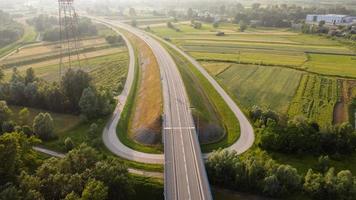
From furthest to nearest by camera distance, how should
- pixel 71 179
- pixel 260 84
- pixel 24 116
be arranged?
pixel 260 84 < pixel 24 116 < pixel 71 179

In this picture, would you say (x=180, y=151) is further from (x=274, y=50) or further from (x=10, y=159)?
(x=274, y=50)

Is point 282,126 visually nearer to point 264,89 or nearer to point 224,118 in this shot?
point 224,118

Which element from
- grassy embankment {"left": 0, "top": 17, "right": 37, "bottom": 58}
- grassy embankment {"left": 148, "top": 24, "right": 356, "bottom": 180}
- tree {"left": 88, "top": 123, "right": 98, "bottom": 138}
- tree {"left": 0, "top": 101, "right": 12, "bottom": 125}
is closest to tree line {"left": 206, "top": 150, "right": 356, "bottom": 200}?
grassy embankment {"left": 148, "top": 24, "right": 356, "bottom": 180}

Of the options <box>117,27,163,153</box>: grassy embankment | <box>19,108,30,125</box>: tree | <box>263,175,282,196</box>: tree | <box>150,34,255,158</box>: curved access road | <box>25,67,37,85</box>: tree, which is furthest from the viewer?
<box>25,67,37,85</box>: tree

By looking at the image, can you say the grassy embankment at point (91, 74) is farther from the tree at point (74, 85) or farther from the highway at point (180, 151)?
the highway at point (180, 151)

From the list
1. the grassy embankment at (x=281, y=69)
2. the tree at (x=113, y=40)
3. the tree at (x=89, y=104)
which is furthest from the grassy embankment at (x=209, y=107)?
the tree at (x=113, y=40)

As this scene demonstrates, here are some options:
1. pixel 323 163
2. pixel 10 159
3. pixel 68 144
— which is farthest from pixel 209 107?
pixel 10 159

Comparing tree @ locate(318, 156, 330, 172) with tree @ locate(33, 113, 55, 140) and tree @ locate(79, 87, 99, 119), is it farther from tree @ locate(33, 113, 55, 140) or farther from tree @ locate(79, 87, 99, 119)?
tree @ locate(33, 113, 55, 140)
